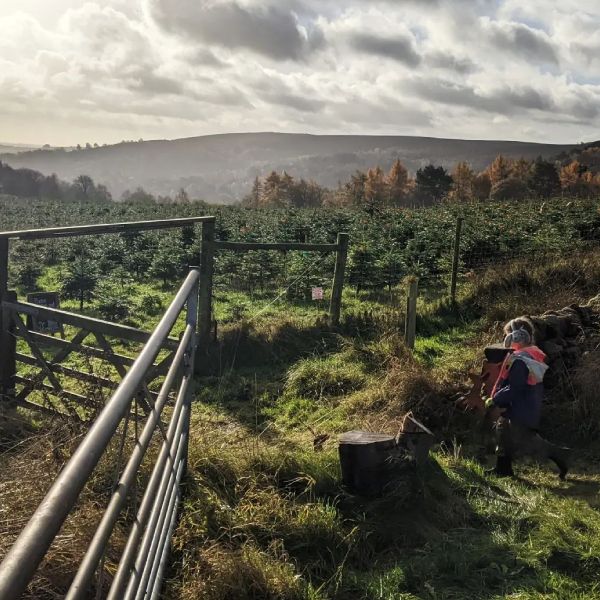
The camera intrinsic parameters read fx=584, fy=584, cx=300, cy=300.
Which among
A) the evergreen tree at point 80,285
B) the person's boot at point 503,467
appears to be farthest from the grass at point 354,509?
the evergreen tree at point 80,285

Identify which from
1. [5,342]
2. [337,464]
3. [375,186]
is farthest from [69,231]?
[375,186]

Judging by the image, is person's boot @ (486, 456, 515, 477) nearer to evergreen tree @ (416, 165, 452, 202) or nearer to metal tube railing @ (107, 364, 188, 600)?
metal tube railing @ (107, 364, 188, 600)

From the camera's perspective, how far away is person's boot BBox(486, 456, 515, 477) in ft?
16.3

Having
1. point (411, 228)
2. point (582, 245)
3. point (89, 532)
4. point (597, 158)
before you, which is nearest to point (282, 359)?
point (89, 532)

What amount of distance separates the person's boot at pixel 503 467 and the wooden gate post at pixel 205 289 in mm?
4431

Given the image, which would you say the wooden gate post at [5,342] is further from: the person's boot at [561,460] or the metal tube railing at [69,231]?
the person's boot at [561,460]

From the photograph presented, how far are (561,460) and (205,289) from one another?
4.99 meters

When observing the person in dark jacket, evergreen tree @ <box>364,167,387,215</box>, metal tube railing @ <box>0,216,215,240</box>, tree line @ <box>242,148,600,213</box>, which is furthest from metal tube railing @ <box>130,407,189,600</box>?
evergreen tree @ <box>364,167,387,215</box>

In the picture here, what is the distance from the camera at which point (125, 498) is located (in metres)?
1.75

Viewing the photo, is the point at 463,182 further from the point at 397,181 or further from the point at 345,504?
the point at 345,504

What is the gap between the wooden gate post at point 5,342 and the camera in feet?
17.4

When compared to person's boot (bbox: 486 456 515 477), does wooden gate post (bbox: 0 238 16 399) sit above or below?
above

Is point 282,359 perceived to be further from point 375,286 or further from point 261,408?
point 375,286

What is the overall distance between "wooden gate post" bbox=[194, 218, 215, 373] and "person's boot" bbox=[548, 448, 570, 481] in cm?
479
